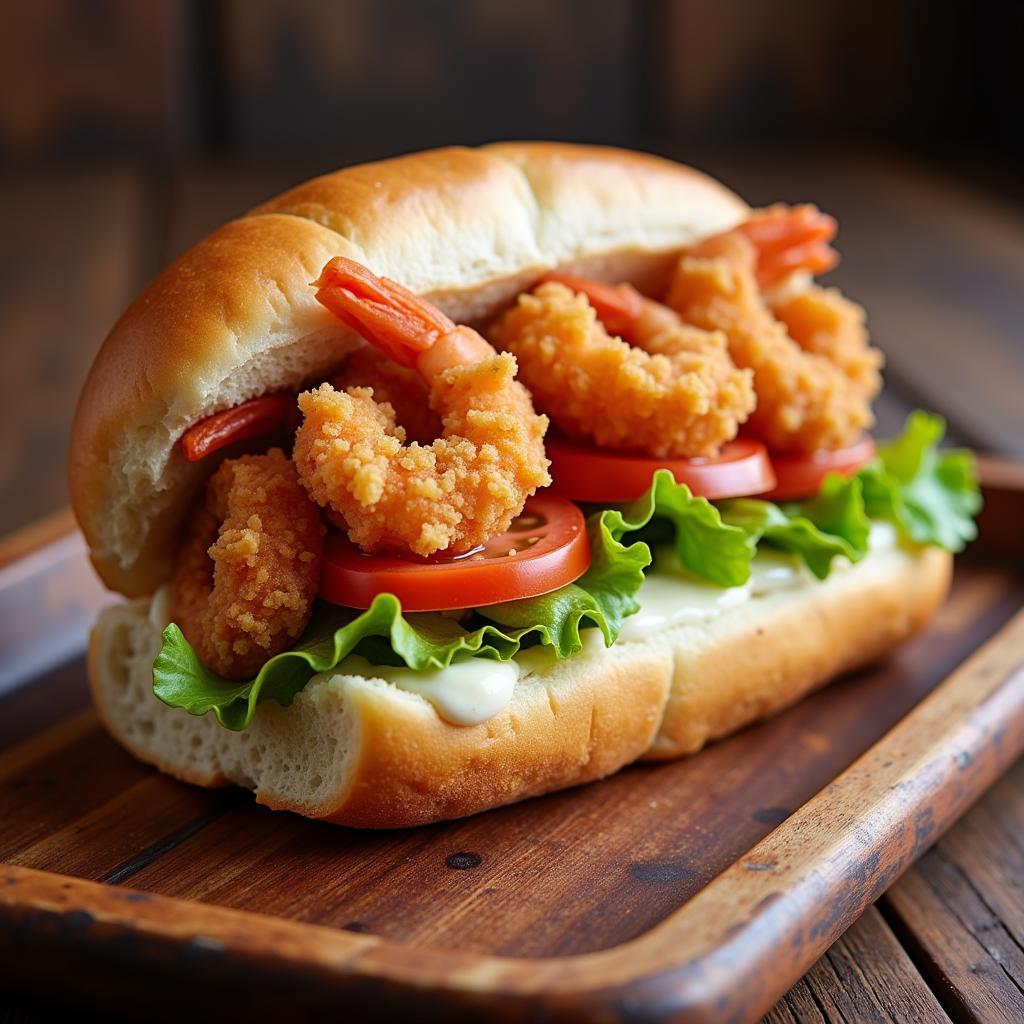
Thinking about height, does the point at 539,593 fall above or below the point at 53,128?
above

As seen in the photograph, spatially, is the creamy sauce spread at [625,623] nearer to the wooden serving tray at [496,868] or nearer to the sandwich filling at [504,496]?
the sandwich filling at [504,496]

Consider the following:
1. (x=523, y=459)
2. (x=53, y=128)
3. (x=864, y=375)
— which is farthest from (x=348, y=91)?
(x=523, y=459)

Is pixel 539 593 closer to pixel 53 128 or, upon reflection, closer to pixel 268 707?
pixel 268 707

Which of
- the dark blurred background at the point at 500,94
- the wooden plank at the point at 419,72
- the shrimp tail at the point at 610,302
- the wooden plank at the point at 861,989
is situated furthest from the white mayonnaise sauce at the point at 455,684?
the wooden plank at the point at 419,72

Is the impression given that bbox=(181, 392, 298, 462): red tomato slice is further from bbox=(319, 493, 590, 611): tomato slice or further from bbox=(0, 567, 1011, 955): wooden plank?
bbox=(0, 567, 1011, 955): wooden plank

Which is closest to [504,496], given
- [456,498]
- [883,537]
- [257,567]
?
[456,498]

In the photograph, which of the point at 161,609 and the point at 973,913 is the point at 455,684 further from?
the point at 973,913

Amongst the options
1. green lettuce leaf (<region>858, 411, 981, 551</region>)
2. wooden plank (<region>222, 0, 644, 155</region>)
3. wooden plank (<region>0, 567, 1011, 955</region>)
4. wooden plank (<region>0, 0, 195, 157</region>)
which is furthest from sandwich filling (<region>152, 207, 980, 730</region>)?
wooden plank (<region>0, 0, 195, 157</region>)
